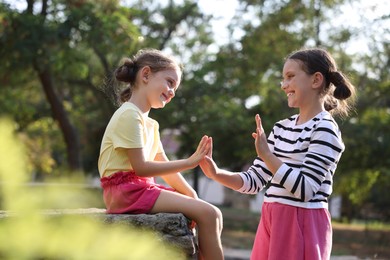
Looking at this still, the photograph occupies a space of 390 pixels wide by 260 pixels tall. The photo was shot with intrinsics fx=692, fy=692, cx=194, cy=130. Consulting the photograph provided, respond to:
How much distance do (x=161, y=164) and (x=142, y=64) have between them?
55cm

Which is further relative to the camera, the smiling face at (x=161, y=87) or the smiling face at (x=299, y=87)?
the smiling face at (x=161, y=87)

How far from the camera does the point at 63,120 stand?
14008mm

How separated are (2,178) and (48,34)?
38.0 ft

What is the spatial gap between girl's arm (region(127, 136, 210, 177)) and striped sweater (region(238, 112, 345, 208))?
32 centimetres

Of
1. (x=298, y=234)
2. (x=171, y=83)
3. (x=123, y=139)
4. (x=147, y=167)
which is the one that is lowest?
(x=298, y=234)

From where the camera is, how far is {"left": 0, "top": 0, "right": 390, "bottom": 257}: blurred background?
484 inches

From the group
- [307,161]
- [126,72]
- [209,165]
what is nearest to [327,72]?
[307,161]

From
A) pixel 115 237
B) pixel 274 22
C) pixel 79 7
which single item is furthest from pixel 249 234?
pixel 115 237

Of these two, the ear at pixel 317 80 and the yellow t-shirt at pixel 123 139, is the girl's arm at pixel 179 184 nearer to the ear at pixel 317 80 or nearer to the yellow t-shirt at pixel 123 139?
the yellow t-shirt at pixel 123 139

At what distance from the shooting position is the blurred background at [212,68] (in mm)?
12281

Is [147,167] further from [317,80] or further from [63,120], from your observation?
[63,120]

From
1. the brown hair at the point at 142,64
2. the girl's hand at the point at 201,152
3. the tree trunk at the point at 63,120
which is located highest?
the brown hair at the point at 142,64

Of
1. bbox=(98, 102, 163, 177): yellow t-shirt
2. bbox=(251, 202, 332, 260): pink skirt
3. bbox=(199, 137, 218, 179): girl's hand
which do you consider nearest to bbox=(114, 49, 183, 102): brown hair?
bbox=(98, 102, 163, 177): yellow t-shirt

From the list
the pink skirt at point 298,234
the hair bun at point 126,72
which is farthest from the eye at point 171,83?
the pink skirt at point 298,234
